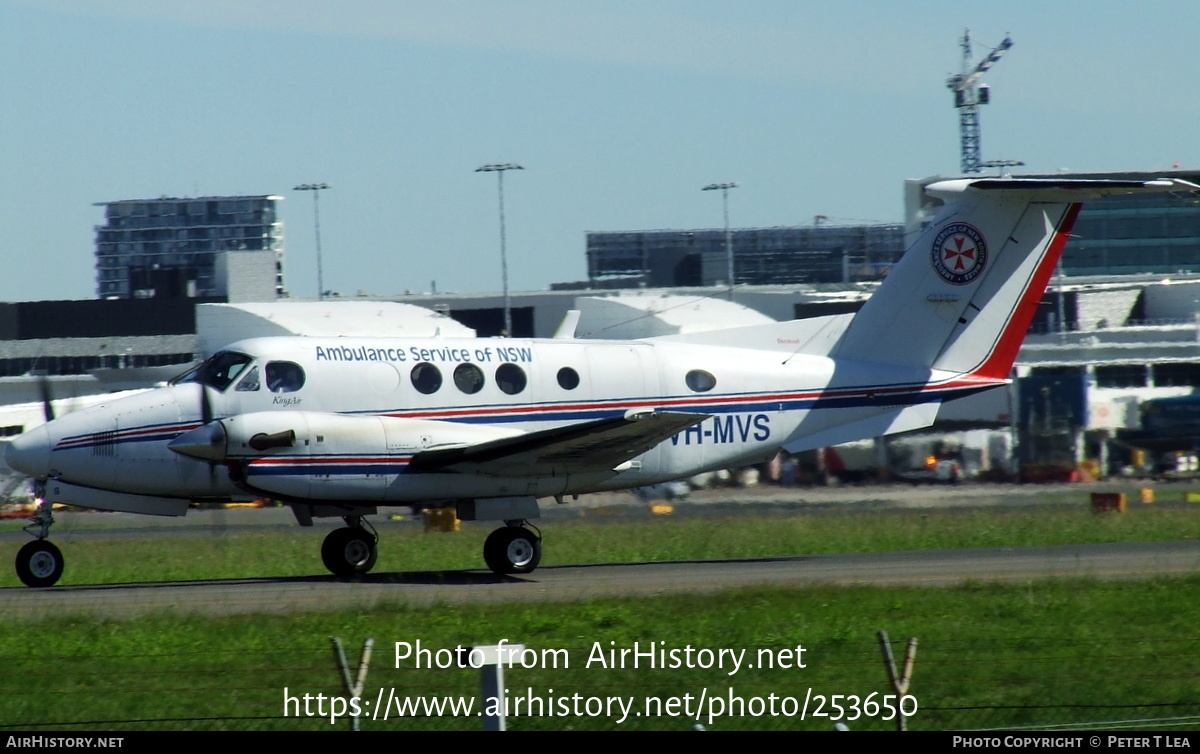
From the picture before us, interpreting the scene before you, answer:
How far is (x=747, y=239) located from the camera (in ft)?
407

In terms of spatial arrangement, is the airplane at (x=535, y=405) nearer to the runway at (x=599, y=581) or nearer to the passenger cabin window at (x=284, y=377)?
the passenger cabin window at (x=284, y=377)

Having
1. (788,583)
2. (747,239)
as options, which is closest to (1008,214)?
(788,583)

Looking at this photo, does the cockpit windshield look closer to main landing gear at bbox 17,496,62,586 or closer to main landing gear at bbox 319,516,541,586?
main landing gear at bbox 17,496,62,586

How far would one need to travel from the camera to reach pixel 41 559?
1672 centimetres

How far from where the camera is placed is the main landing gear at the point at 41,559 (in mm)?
16672

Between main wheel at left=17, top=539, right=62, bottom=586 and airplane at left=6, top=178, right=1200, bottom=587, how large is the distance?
0.09 ft

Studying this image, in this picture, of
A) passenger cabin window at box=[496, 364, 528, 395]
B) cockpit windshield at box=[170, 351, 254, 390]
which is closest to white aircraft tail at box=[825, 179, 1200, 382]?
passenger cabin window at box=[496, 364, 528, 395]

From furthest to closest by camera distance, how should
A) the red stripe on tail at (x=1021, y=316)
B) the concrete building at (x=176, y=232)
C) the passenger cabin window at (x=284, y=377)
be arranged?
the concrete building at (x=176, y=232)
the red stripe on tail at (x=1021, y=316)
the passenger cabin window at (x=284, y=377)

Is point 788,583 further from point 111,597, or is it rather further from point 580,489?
point 111,597

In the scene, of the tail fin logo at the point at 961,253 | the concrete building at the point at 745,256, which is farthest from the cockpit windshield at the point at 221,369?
the concrete building at the point at 745,256

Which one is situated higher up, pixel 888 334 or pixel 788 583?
pixel 888 334

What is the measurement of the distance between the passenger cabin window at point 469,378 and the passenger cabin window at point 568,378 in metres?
1.18

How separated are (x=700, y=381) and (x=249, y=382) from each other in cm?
654

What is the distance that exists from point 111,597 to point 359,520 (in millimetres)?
3496
